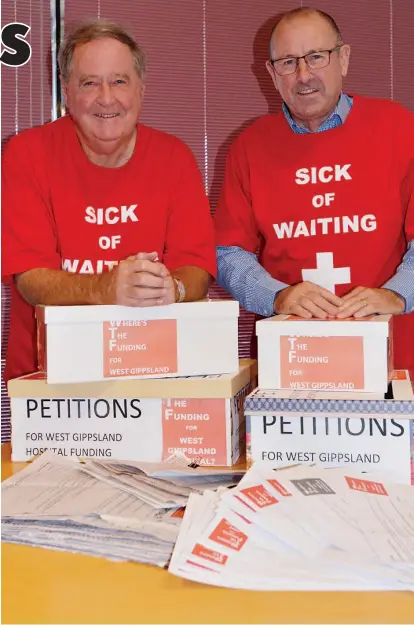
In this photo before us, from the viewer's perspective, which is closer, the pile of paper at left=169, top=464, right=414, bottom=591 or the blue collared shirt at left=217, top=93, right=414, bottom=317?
the pile of paper at left=169, top=464, right=414, bottom=591

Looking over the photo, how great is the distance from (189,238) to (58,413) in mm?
549

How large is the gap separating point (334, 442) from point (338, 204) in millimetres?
777

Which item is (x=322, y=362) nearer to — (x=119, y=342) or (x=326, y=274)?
(x=119, y=342)

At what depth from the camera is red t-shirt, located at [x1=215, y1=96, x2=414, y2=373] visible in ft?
5.98

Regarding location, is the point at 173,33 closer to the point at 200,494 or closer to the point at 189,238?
the point at 189,238

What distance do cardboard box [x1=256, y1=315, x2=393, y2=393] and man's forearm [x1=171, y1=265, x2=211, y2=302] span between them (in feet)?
1.02

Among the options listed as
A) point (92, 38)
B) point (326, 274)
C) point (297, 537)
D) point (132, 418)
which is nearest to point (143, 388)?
point (132, 418)

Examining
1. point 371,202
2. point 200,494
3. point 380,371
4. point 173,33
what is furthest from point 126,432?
point 173,33

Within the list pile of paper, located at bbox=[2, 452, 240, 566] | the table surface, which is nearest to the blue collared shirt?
pile of paper, located at bbox=[2, 452, 240, 566]

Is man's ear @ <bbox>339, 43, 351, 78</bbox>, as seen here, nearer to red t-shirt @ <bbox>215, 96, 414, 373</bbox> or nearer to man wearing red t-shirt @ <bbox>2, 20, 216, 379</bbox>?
red t-shirt @ <bbox>215, 96, 414, 373</bbox>

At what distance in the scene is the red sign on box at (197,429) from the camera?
4.31 ft

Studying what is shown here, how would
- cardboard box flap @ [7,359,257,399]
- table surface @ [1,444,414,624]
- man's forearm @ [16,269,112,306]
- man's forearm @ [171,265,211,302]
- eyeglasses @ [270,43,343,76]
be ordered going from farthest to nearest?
eyeglasses @ [270,43,343,76]
man's forearm @ [171,265,211,302]
man's forearm @ [16,269,112,306]
cardboard box flap @ [7,359,257,399]
table surface @ [1,444,414,624]

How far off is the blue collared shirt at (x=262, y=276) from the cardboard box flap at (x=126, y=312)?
402 mm

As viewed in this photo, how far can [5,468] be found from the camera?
1.34 metres
